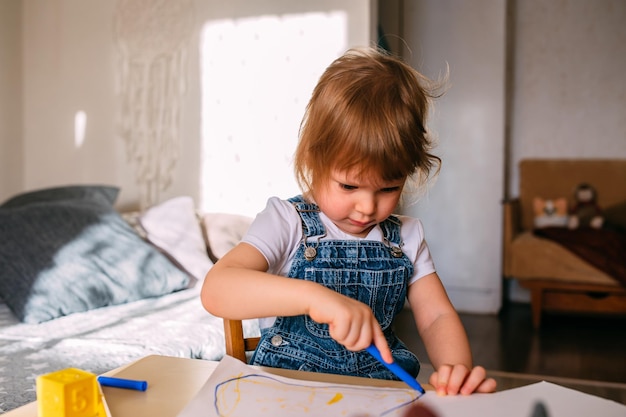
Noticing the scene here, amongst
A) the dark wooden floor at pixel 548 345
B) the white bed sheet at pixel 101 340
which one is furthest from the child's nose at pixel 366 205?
the dark wooden floor at pixel 548 345

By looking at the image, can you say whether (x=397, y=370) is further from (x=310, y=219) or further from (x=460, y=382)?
Answer: (x=310, y=219)

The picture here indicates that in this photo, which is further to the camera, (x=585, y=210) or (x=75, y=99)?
(x=585, y=210)

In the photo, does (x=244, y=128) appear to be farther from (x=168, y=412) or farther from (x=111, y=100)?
(x=168, y=412)

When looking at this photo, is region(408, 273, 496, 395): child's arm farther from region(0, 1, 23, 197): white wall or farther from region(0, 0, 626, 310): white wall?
region(0, 1, 23, 197): white wall

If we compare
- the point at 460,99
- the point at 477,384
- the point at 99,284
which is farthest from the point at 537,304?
the point at 477,384

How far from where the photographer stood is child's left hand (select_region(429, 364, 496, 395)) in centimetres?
72

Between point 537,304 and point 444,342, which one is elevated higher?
point 444,342

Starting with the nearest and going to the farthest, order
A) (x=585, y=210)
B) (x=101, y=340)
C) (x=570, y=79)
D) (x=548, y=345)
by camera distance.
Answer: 1. (x=101, y=340)
2. (x=548, y=345)
3. (x=585, y=210)
4. (x=570, y=79)

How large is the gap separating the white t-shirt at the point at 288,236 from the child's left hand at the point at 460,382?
293 millimetres

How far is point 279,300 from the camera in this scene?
2.45 feet

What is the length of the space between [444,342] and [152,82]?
93.6 inches

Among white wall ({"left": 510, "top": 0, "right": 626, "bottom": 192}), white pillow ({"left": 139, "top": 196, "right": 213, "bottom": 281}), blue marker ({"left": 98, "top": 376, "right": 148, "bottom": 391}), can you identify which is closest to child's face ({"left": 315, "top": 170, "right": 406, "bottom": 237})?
blue marker ({"left": 98, "top": 376, "right": 148, "bottom": 391})

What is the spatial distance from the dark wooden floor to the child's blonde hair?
1991mm

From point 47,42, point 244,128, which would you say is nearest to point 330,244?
point 244,128
